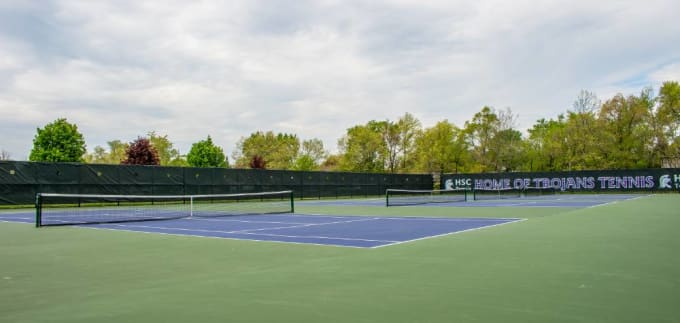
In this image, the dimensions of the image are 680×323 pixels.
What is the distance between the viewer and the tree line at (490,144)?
46969mm

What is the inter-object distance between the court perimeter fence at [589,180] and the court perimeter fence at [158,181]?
11.4 m

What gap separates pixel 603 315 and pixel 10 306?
14.9 feet

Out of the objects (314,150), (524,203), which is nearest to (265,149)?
(314,150)

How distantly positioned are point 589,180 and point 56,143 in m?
43.6

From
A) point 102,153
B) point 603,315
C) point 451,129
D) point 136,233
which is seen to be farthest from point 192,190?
point 102,153

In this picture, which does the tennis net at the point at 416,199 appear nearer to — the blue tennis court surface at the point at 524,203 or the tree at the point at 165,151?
the blue tennis court surface at the point at 524,203

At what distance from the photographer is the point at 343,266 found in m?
6.21

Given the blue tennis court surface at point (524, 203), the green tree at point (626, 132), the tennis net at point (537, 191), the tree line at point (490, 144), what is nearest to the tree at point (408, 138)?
the tree line at point (490, 144)

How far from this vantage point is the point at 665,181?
40469 millimetres

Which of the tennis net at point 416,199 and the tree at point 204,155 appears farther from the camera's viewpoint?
the tree at point 204,155

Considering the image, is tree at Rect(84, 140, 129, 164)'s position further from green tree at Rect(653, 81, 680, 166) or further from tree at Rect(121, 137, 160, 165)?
green tree at Rect(653, 81, 680, 166)

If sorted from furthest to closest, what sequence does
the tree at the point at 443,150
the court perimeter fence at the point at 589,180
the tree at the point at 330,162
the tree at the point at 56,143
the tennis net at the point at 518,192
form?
the tree at the point at 330,162
the tree at the point at 443,150
the tree at the point at 56,143
the court perimeter fence at the point at 589,180
the tennis net at the point at 518,192

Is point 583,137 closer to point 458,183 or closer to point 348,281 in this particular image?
point 458,183

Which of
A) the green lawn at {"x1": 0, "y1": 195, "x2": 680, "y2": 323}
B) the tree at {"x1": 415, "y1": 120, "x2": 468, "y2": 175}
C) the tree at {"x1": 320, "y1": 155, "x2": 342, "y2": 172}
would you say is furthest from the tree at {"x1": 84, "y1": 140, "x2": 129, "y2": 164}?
the green lawn at {"x1": 0, "y1": 195, "x2": 680, "y2": 323}
